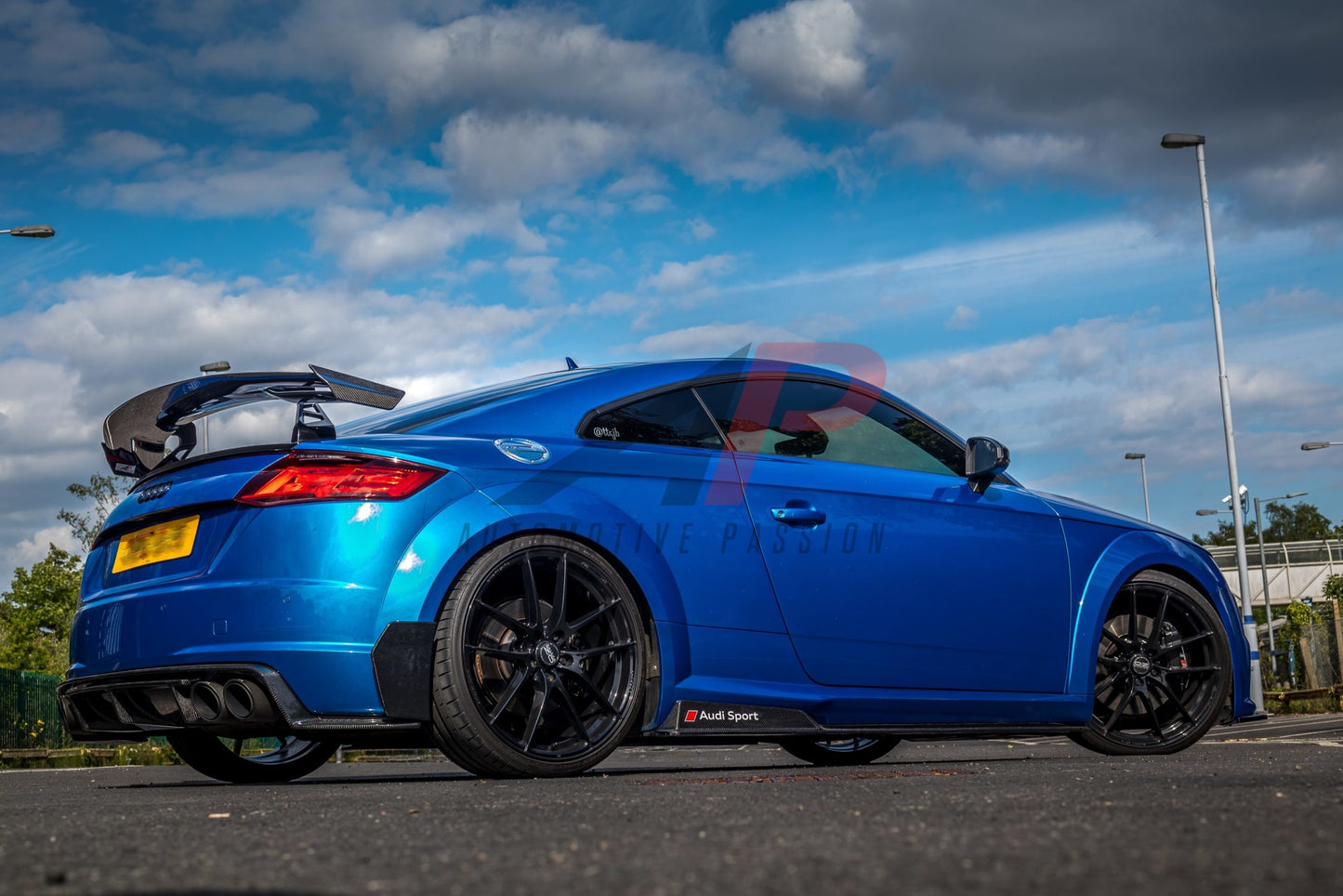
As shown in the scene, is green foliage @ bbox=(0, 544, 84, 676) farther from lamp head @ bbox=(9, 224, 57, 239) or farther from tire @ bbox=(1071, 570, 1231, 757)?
tire @ bbox=(1071, 570, 1231, 757)

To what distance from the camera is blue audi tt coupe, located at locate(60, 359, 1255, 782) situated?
4066 millimetres

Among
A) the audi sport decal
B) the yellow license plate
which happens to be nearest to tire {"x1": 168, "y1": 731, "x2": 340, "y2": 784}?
the yellow license plate

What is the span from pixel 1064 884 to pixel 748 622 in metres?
2.75

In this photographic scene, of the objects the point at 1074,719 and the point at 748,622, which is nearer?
the point at 748,622

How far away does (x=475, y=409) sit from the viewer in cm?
471

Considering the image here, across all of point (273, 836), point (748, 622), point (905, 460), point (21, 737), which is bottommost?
point (21, 737)

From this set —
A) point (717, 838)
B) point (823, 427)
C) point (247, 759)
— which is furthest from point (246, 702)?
point (823, 427)

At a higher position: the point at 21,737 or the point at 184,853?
the point at 184,853

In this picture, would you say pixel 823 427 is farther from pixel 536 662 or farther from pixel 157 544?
pixel 157 544

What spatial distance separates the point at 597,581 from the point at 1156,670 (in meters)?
2.89

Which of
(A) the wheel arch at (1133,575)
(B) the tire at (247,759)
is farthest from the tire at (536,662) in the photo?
(A) the wheel arch at (1133,575)

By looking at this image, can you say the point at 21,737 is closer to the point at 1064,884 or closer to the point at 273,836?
the point at 273,836

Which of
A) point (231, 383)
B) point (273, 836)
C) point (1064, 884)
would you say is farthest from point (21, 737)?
point (1064, 884)

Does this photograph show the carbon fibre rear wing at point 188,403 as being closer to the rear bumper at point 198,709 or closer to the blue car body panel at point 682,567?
the blue car body panel at point 682,567
